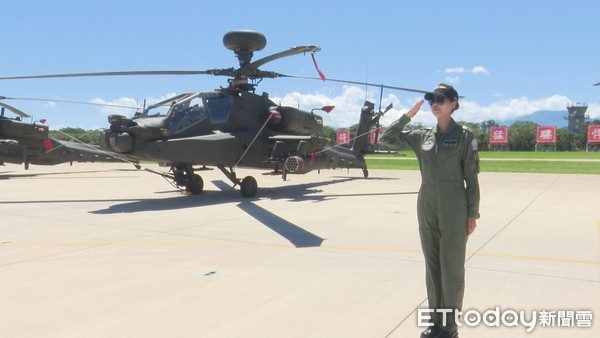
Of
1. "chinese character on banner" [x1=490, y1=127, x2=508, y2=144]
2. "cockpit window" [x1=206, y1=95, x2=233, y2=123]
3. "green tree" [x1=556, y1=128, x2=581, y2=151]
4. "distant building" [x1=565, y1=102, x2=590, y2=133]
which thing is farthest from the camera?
"distant building" [x1=565, y1=102, x2=590, y2=133]

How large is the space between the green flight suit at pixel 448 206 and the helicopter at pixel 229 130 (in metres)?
7.60

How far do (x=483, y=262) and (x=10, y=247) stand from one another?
21.0ft

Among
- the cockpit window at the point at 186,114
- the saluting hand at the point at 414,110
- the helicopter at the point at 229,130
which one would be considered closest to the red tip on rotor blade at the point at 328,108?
the helicopter at the point at 229,130

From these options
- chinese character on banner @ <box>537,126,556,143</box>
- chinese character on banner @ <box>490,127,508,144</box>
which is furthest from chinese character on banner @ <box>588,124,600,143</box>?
chinese character on banner @ <box>490,127,508,144</box>

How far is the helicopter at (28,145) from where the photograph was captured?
1955 cm

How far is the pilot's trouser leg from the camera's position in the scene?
11.1 ft

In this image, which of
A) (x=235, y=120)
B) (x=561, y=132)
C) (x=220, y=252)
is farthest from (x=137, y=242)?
(x=561, y=132)

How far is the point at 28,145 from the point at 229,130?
483 inches

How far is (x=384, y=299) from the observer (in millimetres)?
4457

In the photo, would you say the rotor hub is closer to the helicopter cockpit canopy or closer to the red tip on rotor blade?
the helicopter cockpit canopy

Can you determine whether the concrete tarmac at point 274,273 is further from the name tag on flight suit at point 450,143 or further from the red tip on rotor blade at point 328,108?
the red tip on rotor blade at point 328,108

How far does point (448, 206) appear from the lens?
3.38 m

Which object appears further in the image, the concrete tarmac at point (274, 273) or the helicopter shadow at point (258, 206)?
the helicopter shadow at point (258, 206)

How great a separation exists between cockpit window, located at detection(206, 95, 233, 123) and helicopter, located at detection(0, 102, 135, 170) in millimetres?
7098
